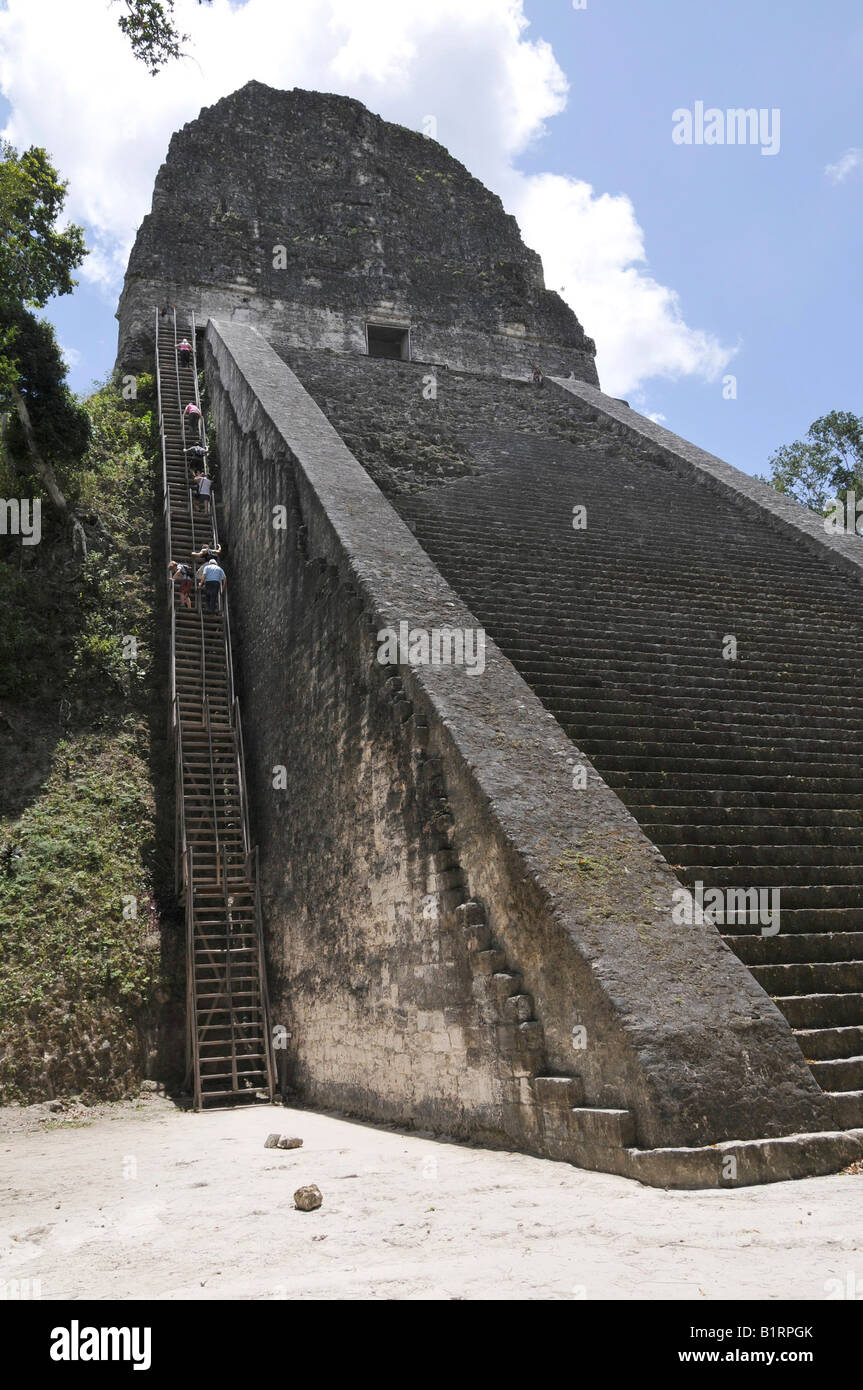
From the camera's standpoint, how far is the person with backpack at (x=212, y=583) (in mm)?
11289

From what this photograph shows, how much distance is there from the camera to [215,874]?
9055 millimetres

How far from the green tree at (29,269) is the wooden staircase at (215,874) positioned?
224 cm

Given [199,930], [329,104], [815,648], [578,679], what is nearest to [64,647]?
[199,930]

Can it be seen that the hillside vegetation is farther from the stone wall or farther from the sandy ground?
the sandy ground

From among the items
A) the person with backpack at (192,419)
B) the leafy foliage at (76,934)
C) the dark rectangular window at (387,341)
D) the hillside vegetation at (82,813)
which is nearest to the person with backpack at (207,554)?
the hillside vegetation at (82,813)

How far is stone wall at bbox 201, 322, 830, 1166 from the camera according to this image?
3.94 m

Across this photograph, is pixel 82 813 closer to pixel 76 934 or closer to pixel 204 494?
pixel 76 934

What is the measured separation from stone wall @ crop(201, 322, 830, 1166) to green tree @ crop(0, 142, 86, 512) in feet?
11.2

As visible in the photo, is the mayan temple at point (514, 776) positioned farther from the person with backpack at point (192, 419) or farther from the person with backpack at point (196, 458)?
the person with backpack at point (196, 458)

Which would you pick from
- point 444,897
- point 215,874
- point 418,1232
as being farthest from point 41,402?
point 418,1232

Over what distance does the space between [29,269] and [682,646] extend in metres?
9.73

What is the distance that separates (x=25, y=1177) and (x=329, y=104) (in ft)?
74.9

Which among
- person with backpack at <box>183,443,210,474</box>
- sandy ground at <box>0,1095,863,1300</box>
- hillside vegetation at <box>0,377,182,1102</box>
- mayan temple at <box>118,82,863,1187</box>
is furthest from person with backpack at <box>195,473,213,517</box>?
sandy ground at <box>0,1095,863,1300</box>
